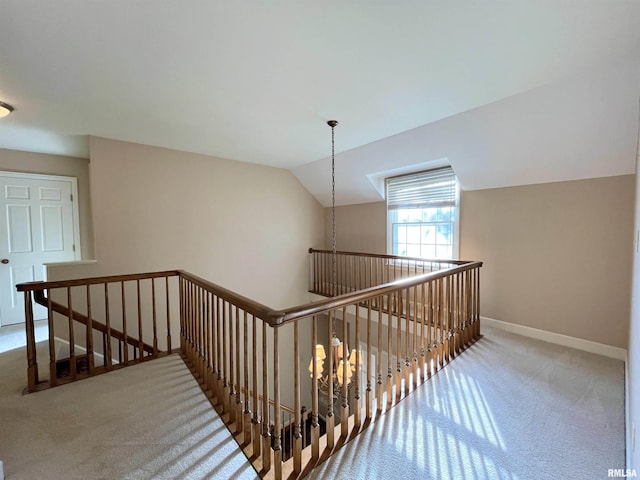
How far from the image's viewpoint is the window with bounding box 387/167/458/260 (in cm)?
402

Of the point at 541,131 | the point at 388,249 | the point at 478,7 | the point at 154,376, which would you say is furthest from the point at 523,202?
the point at 154,376

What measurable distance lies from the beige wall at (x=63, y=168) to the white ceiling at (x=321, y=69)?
2.09ft

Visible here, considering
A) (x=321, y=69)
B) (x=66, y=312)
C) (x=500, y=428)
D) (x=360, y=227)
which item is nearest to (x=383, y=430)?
(x=500, y=428)

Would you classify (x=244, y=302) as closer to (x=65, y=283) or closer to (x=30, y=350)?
(x=65, y=283)

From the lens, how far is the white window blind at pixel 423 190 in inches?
158

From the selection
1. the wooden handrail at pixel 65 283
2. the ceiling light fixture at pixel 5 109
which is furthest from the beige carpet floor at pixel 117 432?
the ceiling light fixture at pixel 5 109

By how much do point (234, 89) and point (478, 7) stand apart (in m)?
1.82

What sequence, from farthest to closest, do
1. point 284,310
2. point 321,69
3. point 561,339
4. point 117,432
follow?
1. point 561,339
2. point 321,69
3. point 117,432
4. point 284,310

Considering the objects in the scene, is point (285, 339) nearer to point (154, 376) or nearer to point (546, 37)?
point (154, 376)

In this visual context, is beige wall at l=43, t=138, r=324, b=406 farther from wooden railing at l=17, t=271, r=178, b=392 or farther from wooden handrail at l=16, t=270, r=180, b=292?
wooden handrail at l=16, t=270, r=180, b=292

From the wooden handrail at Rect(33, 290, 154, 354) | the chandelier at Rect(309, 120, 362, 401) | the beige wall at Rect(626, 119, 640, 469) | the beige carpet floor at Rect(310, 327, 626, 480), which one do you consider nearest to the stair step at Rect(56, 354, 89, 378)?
the wooden handrail at Rect(33, 290, 154, 354)

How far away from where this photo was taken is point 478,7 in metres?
1.48

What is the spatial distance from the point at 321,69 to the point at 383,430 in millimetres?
2551

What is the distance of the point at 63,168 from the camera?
4227 millimetres
